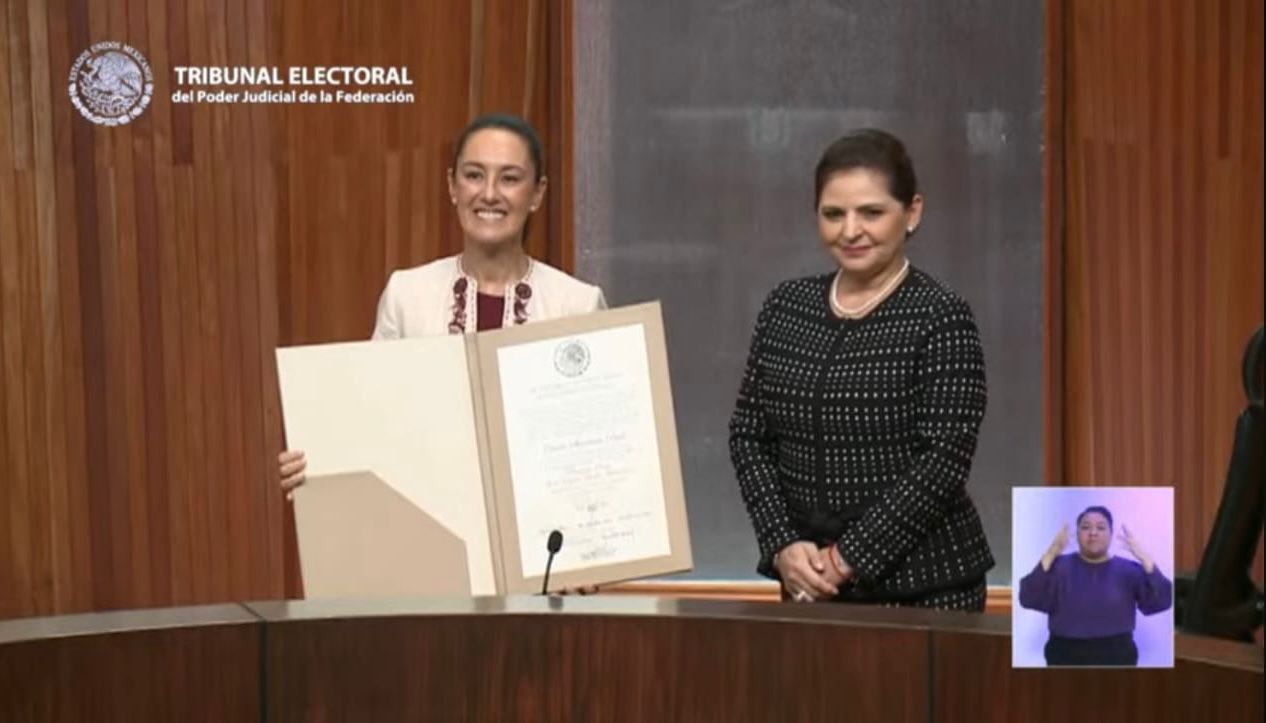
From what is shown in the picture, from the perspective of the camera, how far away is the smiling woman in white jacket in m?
3.13

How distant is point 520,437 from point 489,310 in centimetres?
49

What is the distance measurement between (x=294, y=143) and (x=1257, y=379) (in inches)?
141

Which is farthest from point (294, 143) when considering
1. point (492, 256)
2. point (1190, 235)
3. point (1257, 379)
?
point (1257, 379)

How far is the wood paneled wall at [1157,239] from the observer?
4598mm

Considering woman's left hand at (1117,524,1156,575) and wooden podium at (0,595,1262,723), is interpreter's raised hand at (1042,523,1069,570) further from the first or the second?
wooden podium at (0,595,1262,723)

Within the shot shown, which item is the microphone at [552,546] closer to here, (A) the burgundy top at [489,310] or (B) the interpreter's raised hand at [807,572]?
(B) the interpreter's raised hand at [807,572]

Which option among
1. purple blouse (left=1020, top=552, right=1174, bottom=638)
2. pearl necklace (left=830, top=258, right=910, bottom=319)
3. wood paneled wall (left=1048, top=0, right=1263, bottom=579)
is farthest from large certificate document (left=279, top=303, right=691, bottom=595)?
wood paneled wall (left=1048, top=0, right=1263, bottom=579)

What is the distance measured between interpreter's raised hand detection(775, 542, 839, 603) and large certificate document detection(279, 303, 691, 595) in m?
0.15

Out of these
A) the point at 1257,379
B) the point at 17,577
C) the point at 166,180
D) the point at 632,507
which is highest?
the point at 166,180

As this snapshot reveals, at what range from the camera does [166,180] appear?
4617 millimetres

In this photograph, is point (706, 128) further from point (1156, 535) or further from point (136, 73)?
point (1156, 535)

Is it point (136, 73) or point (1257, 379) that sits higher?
point (136, 73)

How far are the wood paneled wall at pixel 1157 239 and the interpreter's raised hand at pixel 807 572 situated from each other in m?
2.09

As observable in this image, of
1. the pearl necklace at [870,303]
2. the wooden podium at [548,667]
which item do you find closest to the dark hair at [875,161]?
the pearl necklace at [870,303]
